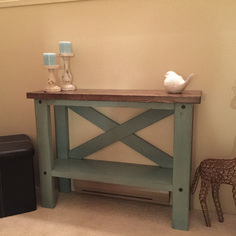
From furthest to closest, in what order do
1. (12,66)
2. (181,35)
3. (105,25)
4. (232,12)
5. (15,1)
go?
1. (12,66)
2. (15,1)
3. (105,25)
4. (181,35)
5. (232,12)

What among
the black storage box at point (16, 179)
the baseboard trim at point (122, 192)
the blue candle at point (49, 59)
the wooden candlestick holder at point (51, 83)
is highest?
the blue candle at point (49, 59)

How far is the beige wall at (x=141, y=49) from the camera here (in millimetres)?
1718

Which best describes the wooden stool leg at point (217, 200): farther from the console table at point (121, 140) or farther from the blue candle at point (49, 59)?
the blue candle at point (49, 59)

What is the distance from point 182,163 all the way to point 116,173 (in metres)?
0.47

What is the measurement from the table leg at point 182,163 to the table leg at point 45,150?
33.7 inches

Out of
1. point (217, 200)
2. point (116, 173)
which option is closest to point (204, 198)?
point (217, 200)

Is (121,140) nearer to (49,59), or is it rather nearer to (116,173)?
(116,173)

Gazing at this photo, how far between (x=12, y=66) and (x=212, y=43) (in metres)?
1.52

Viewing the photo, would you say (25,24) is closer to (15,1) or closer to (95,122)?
(15,1)

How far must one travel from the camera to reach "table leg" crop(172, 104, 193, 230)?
1.56 meters

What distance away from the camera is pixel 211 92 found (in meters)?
1.78

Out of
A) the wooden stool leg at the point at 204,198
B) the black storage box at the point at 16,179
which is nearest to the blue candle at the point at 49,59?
the black storage box at the point at 16,179

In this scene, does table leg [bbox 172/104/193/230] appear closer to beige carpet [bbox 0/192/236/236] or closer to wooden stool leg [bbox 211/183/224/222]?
beige carpet [bbox 0/192/236/236]

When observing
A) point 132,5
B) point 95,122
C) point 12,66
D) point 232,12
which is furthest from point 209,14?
point 12,66
